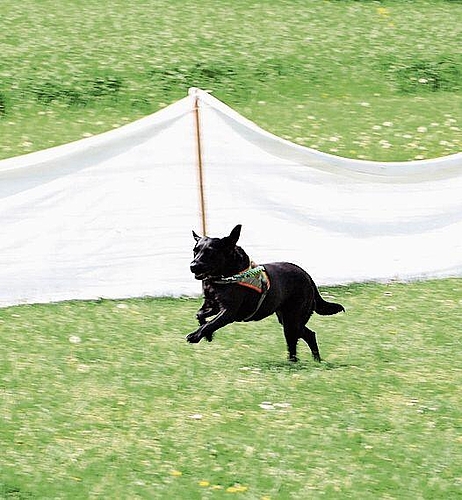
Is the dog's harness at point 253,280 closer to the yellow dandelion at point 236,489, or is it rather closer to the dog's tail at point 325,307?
the dog's tail at point 325,307

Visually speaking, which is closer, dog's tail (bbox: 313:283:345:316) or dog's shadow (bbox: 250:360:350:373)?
dog's shadow (bbox: 250:360:350:373)

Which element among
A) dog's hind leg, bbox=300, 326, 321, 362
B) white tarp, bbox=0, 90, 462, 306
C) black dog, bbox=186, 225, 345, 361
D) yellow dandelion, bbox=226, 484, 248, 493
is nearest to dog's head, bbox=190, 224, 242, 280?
black dog, bbox=186, 225, 345, 361

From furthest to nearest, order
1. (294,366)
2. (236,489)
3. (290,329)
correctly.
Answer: (294,366) → (290,329) → (236,489)

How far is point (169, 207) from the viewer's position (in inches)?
405

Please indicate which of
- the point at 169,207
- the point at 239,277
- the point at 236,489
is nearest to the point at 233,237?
the point at 239,277

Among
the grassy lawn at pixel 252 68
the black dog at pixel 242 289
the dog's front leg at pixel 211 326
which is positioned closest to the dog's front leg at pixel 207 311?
the black dog at pixel 242 289

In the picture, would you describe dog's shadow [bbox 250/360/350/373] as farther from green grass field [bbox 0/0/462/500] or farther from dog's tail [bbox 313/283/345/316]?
dog's tail [bbox 313/283/345/316]

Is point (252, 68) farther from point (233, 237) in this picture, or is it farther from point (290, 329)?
point (233, 237)

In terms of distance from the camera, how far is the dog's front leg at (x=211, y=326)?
7541mm

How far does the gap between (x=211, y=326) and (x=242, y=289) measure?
1.01 feet

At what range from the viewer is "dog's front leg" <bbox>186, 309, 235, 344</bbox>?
7.54 metres

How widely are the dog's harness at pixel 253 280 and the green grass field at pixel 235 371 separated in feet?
2.03

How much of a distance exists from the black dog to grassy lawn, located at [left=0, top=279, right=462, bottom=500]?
409 millimetres

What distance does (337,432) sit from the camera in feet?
23.0
